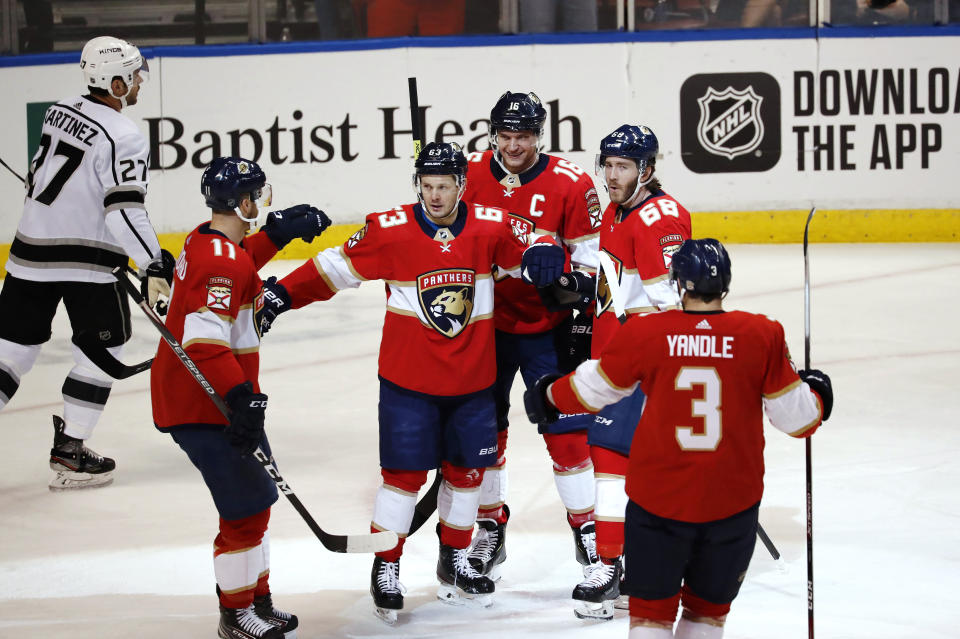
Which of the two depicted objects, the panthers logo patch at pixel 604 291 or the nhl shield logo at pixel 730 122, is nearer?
the panthers logo patch at pixel 604 291

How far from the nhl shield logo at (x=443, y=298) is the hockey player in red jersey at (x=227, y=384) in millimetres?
458

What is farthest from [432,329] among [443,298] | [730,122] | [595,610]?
[730,122]

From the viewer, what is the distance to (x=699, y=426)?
2.61 meters

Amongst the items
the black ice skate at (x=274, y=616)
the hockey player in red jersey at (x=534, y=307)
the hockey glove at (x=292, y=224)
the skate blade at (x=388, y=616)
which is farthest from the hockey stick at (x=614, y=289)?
the black ice skate at (x=274, y=616)

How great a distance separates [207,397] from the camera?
3.20 m

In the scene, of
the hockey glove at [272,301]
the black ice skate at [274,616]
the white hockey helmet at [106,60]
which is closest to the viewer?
the black ice skate at [274,616]

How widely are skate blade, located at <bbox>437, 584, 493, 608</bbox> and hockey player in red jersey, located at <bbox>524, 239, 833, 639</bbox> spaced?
36.2 inches

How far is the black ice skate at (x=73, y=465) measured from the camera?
15.6ft

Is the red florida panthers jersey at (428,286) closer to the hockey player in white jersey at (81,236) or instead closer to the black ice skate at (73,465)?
the hockey player in white jersey at (81,236)

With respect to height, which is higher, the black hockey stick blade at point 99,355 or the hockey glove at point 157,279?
the hockey glove at point 157,279

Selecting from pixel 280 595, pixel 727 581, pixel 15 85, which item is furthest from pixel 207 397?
pixel 15 85

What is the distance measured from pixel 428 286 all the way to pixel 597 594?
95cm

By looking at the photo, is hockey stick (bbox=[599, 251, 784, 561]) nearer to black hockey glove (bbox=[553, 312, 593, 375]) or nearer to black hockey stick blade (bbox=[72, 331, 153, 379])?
black hockey glove (bbox=[553, 312, 593, 375])

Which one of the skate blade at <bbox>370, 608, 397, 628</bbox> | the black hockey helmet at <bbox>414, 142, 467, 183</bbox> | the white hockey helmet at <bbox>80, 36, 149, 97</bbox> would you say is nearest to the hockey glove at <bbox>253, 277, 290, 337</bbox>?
the black hockey helmet at <bbox>414, 142, 467, 183</bbox>
